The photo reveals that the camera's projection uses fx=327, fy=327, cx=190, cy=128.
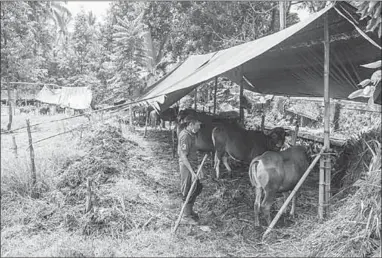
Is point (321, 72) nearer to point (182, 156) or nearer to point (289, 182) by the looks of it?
point (289, 182)

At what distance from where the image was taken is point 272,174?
16.1ft

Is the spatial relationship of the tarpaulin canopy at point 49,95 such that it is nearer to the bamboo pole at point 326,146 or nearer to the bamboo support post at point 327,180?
the bamboo pole at point 326,146

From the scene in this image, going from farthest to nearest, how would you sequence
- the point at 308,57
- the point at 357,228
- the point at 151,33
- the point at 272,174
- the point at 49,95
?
the point at 49,95 → the point at 151,33 → the point at 308,57 → the point at 272,174 → the point at 357,228

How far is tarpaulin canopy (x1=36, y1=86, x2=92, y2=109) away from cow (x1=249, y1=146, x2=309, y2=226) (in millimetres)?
18111

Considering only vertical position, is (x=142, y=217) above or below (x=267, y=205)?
below

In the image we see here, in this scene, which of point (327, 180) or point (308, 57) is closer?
point (327, 180)

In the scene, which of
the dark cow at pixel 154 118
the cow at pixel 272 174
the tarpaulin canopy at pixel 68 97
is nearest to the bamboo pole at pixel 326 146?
the cow at pixel 272 174

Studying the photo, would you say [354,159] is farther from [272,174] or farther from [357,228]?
[357,228]

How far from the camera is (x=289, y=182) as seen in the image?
5133 mm

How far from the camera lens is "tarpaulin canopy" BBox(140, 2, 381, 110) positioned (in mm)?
4574

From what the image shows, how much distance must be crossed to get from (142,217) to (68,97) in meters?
22.1

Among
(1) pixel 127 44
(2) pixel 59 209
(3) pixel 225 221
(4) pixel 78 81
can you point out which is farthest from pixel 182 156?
(4) pixel 78 81

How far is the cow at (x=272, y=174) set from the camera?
4902 millimetres

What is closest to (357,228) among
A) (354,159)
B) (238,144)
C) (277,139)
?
(354,159)
